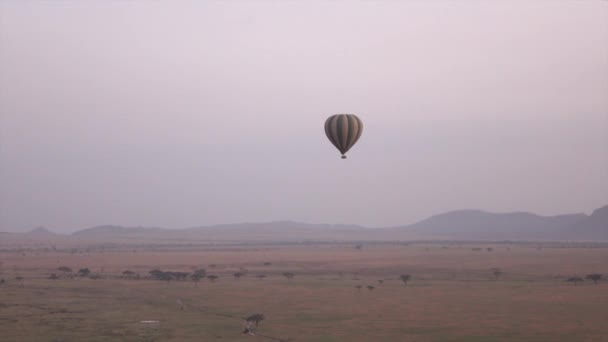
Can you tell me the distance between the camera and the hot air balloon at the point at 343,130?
45000 mm

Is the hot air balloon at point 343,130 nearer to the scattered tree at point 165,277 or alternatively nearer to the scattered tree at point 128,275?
the scattered tree at point 165,277

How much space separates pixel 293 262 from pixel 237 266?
11.3 metres

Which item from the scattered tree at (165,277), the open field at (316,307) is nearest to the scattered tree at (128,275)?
the open field at (316,307)

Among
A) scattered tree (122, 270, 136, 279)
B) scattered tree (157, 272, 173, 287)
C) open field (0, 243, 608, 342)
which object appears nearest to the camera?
open field (0, 243, 608, 342)

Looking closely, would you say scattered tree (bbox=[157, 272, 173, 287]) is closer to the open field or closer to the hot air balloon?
the open field

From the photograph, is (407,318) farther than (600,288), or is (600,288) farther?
(600,288)

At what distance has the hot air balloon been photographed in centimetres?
4500

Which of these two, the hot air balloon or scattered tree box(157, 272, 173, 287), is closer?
the hot air balloon

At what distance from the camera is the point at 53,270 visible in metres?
93.5

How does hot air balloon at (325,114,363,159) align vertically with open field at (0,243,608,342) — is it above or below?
above

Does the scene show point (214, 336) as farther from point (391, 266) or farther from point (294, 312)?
point (391, 266)

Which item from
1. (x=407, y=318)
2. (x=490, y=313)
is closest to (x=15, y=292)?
(x=407, y=318)

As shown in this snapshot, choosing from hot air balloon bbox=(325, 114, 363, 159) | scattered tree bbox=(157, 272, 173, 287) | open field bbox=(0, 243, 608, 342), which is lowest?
open field bbox=(0, 243, 608, 342)

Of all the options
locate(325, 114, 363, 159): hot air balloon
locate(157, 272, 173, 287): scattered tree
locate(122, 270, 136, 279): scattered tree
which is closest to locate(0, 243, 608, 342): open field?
locate(157, 272, 173, 287): scattered tree
